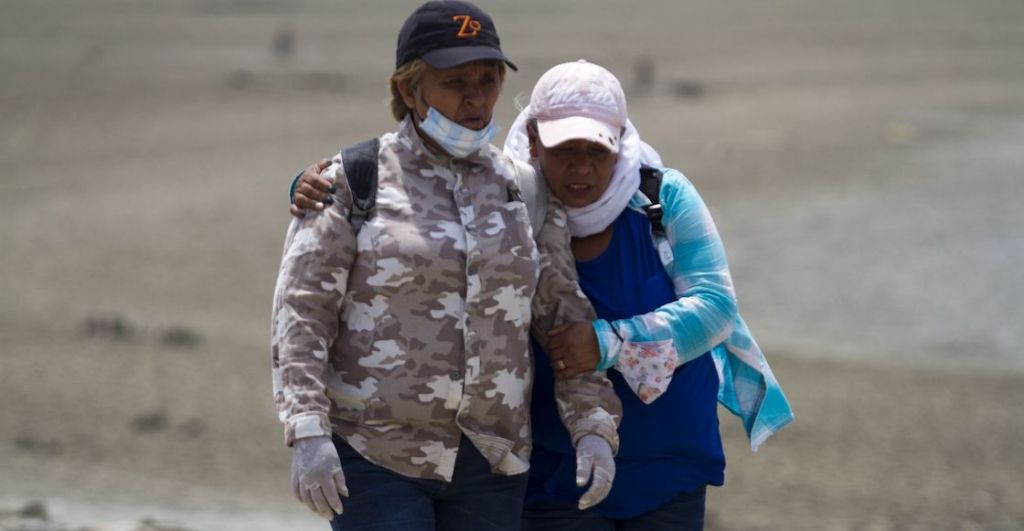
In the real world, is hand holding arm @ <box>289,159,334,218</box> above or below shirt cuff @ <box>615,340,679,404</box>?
above

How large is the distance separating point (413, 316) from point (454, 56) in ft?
1.79

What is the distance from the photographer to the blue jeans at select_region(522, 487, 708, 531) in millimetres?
3818

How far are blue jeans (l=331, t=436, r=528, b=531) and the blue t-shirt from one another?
20 centimetres

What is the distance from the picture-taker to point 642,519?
382 centimetres

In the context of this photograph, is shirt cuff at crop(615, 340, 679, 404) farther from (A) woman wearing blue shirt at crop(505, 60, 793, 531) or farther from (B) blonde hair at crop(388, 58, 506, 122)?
(B) blonde hair at crop(388, 58, 506, 122)

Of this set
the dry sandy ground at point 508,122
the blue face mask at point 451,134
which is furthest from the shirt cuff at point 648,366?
the dry sandy ground at point 508,122

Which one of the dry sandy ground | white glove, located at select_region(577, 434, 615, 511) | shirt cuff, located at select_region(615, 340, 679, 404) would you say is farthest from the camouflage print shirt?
the dry sandy ground

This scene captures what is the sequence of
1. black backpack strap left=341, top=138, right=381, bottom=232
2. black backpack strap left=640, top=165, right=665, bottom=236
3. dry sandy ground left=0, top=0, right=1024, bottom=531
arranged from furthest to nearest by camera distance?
dry sandy ground left=0, top=0, right=1024, bottom=531
black backpack strap left=640, top=165, right=665, bottom=236
black backpack strap left=341, top=138, right=381, bottom=232

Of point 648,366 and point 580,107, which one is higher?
point 580,107

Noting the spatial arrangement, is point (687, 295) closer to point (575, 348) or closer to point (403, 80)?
point (575, 348)

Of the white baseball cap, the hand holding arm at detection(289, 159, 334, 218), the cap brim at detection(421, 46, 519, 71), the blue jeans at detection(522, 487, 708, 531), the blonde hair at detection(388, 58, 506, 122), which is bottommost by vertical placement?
the blue jeans at detection(522, 487, 708, 531)

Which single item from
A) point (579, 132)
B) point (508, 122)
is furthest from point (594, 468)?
point (508, 122)

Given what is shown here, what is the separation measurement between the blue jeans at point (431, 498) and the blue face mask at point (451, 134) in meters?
0.62

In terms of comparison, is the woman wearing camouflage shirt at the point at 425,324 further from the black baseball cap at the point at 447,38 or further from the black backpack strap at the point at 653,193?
the black backpack strap at the point at 653,193
